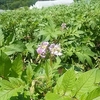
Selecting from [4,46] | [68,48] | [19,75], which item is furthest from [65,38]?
[19,75]

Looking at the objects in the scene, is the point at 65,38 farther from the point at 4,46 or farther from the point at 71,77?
the point at 71,77

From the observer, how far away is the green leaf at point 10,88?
86 centimetres

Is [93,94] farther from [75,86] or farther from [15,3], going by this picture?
[15,3]

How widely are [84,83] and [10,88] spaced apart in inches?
8.7

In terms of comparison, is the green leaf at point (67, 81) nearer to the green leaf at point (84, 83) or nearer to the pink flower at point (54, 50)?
the green leaf at point (84, 83)

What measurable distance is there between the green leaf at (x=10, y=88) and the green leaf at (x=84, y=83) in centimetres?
17

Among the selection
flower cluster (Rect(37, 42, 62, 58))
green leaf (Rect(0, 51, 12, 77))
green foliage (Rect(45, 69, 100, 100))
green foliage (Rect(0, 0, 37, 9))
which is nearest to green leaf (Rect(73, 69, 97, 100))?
green foliage (Rect(45, 69, 100, 100))

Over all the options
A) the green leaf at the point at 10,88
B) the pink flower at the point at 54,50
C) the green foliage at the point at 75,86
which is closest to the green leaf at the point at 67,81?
the green foliage at the point at 75,86

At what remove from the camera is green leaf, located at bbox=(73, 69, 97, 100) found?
2.66ft

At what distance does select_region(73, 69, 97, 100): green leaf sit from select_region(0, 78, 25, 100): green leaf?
6.7 inches

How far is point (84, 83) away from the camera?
818mm

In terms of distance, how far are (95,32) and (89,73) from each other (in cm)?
284

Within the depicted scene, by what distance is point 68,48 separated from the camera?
6.79 feet

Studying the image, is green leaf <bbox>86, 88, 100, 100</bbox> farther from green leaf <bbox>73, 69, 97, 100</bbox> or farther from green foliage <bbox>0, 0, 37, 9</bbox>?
green foliage <bbox>0, 0, 37, 9</bbox>
